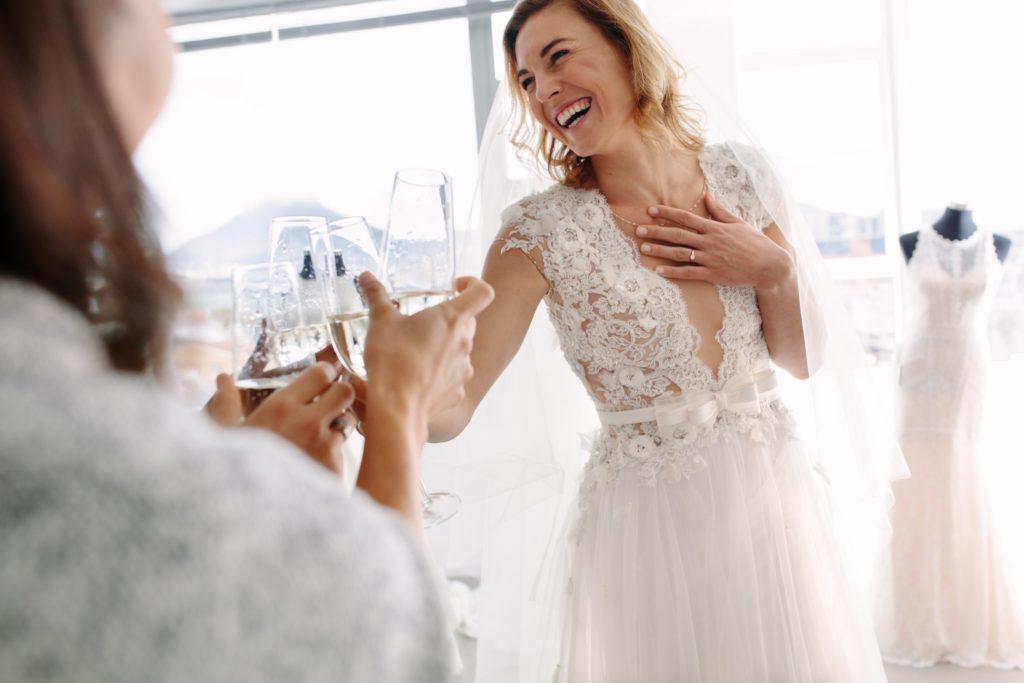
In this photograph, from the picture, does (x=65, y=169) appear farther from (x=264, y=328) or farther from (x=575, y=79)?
(x=575, y=79)

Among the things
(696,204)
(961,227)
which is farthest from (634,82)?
(961,227)

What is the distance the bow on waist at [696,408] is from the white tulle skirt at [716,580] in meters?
0.04

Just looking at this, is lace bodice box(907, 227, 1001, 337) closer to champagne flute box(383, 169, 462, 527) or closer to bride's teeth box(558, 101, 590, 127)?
bride's teeth box(558, 101, 590, 127)

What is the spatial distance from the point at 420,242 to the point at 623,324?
764 millimetres

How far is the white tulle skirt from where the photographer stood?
1.47 m

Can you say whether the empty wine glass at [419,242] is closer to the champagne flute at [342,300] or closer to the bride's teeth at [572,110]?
the champagne flute at [342,300]

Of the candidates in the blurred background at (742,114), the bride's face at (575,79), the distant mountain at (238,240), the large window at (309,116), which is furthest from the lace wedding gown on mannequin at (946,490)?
the distant mountain at (238,240)

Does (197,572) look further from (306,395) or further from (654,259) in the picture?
(654,259)

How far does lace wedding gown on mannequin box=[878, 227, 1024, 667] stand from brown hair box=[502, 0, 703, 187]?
5.17 ft

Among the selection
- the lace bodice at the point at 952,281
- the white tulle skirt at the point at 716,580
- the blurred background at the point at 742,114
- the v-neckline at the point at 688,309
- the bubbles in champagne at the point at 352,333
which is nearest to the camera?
the bubbles in champagne at the point at 352,333

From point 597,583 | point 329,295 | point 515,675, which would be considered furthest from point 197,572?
point 515,675

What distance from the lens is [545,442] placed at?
174 cm

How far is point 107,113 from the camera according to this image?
1.72 feet

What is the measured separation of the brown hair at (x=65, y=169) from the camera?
0.48 m
